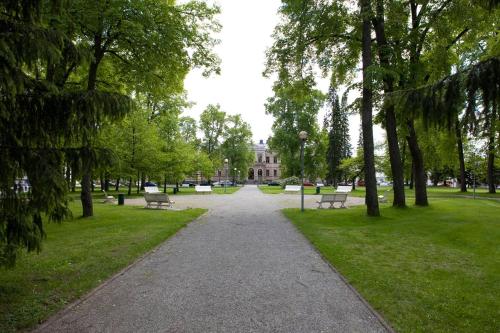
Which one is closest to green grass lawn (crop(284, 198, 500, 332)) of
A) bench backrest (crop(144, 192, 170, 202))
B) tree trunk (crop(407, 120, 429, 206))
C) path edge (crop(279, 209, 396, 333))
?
path edge (crop(279, 209, 396, 333))

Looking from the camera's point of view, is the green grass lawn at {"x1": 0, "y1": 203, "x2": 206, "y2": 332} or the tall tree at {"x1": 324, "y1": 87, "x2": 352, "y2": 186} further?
the tall tree at {"x1": 324, "y1": 87, "x2": 352, "y2": 186}

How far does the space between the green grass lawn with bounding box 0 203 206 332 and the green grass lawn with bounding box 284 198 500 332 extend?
13.0 feet

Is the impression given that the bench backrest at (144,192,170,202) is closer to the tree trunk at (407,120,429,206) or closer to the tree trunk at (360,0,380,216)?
the tree trunk at (360,0,380,216)

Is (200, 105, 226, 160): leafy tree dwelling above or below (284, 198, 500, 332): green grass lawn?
above

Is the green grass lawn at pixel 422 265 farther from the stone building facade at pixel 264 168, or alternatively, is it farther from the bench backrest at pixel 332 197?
the stone building facade at pixel 264 168

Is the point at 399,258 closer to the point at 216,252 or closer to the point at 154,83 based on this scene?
the point at 216,252

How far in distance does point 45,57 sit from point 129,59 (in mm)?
12108

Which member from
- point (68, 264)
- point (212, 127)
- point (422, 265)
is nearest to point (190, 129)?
point (212, 127)

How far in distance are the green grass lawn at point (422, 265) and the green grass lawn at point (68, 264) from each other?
3974 mm

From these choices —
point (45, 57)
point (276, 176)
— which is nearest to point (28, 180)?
point (45, 57)

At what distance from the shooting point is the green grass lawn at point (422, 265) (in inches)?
171

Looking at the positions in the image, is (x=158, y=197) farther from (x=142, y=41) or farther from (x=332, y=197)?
(x=332, y=197)

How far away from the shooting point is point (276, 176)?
101 metres

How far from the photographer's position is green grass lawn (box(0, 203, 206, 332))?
14.6 ft
